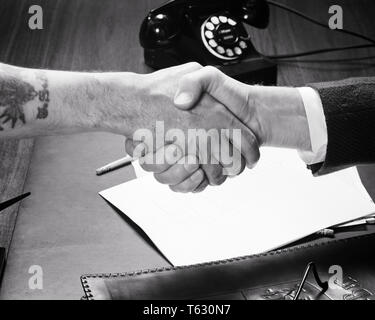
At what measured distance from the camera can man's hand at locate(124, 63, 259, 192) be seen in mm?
965

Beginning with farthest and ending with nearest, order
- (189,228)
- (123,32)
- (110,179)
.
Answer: (123,32), (110,179), (189,228)

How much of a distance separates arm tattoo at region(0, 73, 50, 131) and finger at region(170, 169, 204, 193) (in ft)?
0.70

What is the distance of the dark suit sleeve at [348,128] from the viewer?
3.11 ft

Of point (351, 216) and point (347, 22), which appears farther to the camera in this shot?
point (347, 22)

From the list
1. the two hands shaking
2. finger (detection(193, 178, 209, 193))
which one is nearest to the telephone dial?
the two hands shaking

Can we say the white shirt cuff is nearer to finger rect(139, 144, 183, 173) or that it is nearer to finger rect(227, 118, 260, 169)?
finger rect(227, 118, 260, 169)

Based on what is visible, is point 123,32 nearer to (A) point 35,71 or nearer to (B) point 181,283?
(A) point 35,71

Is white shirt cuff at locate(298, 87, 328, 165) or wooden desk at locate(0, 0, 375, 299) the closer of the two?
wooden desk at locate(0, 0, 375, 299)

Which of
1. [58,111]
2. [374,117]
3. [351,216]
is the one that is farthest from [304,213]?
[58,111]

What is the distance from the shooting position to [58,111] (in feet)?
3.05

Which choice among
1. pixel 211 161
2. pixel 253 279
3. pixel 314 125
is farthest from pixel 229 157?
pixel 253 279

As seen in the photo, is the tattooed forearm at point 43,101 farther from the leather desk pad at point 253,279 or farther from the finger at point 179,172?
the leather desk pad at point 253,279

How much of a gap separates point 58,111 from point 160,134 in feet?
0.53
